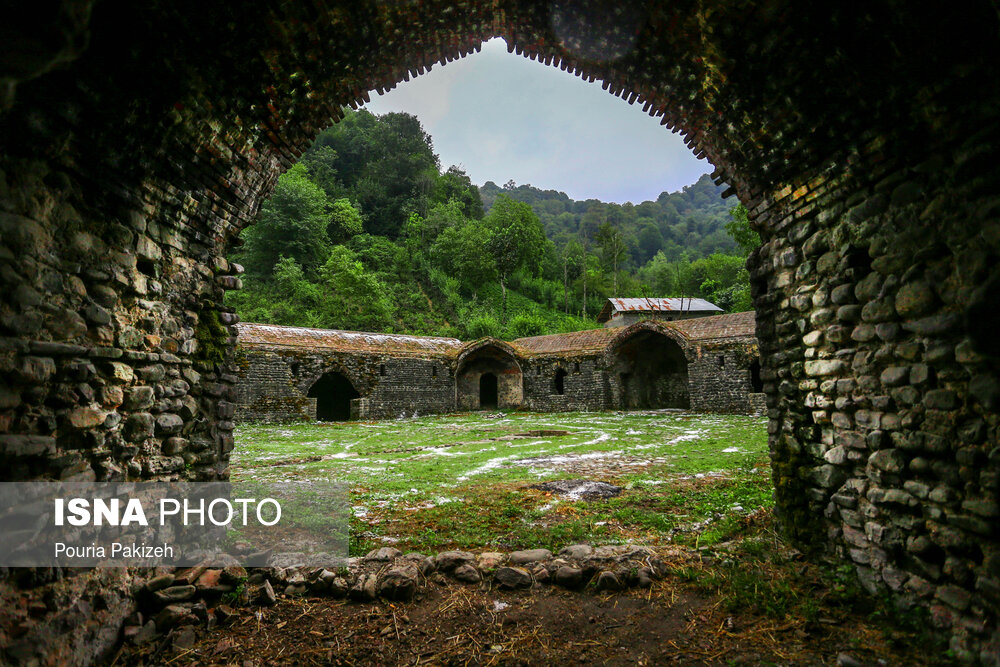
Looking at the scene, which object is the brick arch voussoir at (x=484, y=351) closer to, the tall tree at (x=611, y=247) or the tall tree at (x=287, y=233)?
the tall tree at (x=287, y=233)

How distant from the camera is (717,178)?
4609 millimetres

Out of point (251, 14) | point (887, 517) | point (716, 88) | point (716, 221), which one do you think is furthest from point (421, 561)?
point (716, 221)

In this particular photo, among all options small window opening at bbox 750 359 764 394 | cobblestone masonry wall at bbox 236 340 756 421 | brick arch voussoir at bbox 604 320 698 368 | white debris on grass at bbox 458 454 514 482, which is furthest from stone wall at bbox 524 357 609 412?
white debris on grass at bbox 458 454 514 482

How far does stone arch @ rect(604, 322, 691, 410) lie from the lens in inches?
844

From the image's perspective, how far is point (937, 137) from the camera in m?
2.57

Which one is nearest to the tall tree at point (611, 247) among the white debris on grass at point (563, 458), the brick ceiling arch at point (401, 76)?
the white debris on grass at point (563, 458)

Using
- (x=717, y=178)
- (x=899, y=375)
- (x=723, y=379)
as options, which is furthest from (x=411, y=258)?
(x=899, y=375)

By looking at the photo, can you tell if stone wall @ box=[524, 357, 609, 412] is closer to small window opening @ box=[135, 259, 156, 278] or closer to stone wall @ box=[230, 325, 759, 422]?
stone wall @ box=[230, 325, 759, 422]

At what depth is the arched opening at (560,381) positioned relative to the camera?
23.0 m

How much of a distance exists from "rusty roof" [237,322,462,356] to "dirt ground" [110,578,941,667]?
16352 millimetres

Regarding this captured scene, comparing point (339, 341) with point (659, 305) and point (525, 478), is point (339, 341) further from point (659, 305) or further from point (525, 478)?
point (659, 305)

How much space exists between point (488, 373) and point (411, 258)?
21337 millimetres

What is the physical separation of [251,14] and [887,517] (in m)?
5.75

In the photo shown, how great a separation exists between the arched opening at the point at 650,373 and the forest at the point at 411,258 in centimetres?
673
